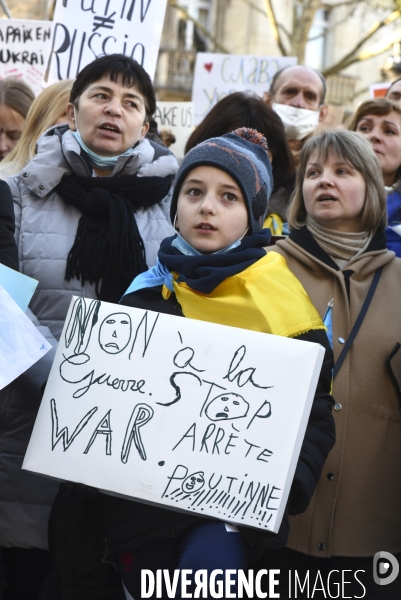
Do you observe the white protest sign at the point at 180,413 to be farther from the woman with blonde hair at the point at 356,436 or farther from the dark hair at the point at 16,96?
the dark hair at the point at 16,96

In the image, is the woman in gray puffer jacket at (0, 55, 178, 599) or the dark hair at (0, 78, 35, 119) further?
the dark hair at (0, 78, 35, 119)

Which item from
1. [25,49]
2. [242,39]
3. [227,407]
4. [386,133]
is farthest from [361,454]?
[242,39]

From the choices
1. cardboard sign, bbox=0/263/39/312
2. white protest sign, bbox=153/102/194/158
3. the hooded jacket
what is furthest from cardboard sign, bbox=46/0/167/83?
cardboard sign, bbox=0/263/39/312

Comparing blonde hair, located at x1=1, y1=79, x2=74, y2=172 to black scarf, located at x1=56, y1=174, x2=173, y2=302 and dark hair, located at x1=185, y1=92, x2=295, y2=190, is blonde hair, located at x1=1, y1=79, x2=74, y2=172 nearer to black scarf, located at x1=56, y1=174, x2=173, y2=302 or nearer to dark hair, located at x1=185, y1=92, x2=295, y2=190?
dark hair, located at x1=185, y1=92, x2=295, y2=190

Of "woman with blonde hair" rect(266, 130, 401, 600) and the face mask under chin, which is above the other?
the face mask under chin

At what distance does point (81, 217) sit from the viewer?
3.16 metres

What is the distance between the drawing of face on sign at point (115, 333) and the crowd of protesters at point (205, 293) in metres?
0.23

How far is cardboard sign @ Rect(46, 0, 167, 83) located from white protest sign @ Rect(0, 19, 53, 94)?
1448 millimetres

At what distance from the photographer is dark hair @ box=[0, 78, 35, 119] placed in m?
4.67

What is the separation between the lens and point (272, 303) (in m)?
2.60

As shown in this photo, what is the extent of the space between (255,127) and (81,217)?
1.07 m

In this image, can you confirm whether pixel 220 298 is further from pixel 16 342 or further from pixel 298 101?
pixel 298 101

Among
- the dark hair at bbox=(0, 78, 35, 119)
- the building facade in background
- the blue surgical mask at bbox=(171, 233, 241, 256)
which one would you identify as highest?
the building facade in background

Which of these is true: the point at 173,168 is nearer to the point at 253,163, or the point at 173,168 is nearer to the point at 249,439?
Answer: the point at 253,163
